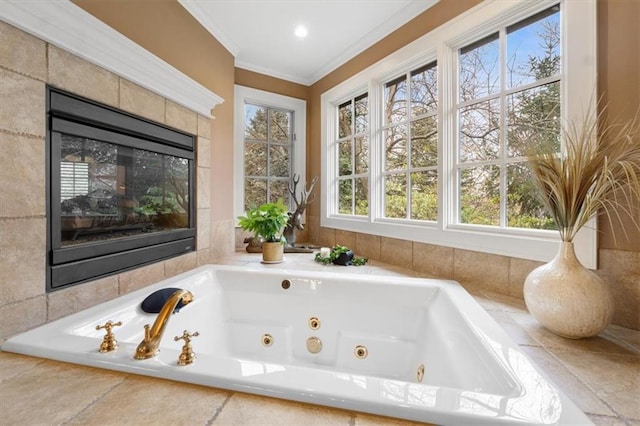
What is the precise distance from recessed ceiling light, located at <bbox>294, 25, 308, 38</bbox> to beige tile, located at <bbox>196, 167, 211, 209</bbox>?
1322 mm

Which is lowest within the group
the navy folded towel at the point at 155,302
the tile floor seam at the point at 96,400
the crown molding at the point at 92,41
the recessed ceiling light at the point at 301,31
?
the tile floor seam at the point at 96,400

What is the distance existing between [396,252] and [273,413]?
163 centimetres

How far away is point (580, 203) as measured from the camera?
104cm

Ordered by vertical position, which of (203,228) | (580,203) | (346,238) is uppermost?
(580,203)

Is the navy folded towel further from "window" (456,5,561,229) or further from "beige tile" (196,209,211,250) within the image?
"window" (456,5,561,229)

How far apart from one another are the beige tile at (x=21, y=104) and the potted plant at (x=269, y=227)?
1303 mm

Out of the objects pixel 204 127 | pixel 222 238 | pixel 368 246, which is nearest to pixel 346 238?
pixel 368 246

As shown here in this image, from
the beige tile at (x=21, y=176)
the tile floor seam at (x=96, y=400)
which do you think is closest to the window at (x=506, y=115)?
the tile floor seam at (x=96, y=400)

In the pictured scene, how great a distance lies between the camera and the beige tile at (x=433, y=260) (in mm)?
1754

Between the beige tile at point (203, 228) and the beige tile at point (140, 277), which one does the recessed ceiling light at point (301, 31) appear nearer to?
the beige tile at point (203, 228)

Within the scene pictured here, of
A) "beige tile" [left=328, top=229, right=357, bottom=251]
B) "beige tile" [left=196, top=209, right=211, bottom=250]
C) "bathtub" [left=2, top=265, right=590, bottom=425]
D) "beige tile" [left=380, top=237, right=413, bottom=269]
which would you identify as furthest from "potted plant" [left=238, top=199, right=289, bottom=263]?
"beige tile" [left=380, top=237, right=413, bottom=269]

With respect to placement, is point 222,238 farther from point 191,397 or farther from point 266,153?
point 191,397

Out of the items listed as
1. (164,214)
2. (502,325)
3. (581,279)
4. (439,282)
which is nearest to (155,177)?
(164,214)

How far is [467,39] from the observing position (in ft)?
Result: 5.55
